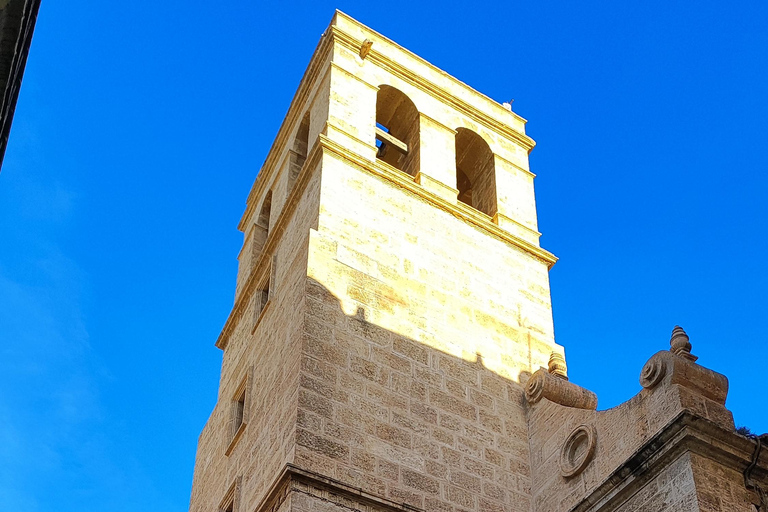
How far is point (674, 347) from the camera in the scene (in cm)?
1255

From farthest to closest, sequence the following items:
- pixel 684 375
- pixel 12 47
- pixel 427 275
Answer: pixel 427 275 < pixel 684 375 < pixel 12 47

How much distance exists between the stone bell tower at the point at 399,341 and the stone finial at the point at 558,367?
36 millimetres

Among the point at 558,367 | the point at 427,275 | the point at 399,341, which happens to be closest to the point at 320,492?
the point at 399,341

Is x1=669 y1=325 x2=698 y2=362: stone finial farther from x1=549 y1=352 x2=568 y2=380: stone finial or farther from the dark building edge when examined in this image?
→ the dark building edge

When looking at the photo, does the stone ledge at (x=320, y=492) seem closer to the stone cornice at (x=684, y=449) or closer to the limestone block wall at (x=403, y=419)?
the limestone block wall at (x=403, y=419)

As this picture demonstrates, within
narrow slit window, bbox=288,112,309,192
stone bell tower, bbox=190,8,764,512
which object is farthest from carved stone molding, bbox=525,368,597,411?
narrow slit window, bbox=288,112,309,192

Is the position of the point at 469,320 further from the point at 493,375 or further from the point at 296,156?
the point at 296,156

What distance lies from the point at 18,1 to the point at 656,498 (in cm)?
854

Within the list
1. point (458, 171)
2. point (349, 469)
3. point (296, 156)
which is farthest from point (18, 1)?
point (458, 171)

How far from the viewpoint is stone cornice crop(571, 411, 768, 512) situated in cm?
1155

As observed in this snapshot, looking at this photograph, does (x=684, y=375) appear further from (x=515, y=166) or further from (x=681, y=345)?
(x=515, y=166)

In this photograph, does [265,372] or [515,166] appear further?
[515,166]

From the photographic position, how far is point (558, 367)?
16.0m

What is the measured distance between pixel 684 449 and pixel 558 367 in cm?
453
